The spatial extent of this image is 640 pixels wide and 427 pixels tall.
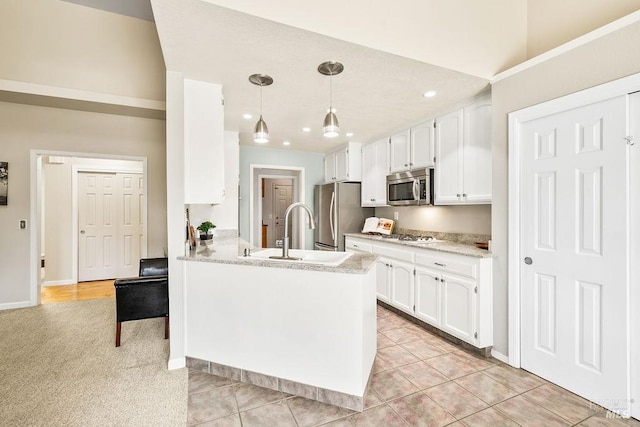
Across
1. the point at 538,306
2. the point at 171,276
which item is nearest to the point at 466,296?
the point at 538,306

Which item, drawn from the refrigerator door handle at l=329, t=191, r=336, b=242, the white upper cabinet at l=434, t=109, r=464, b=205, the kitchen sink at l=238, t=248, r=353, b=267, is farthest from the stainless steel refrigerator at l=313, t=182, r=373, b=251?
the kitchen sink at l=238, t=248, r=353, b=267

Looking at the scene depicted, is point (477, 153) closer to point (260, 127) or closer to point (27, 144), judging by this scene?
point (260, 127)

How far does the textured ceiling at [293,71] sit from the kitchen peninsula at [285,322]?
1472 mm

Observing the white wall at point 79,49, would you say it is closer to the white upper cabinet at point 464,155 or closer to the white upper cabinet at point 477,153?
the white upper cabinet at point 464,155

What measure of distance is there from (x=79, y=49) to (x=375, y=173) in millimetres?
4207

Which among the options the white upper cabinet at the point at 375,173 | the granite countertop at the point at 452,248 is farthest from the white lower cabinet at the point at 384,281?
the white upper cabinet at the point at 375,173

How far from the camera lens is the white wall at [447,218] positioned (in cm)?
311

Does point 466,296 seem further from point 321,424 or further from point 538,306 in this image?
point 321,424

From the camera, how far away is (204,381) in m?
2.11

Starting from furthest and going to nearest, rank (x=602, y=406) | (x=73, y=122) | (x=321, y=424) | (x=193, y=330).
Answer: (x=73, y=122)
(x=193, y=330)
(x=602, y=406)
(x=321, y=424)

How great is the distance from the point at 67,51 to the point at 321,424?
4.92 meters

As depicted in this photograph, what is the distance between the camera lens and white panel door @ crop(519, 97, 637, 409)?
173 cm

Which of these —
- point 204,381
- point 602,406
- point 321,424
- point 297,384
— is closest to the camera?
point 321,424

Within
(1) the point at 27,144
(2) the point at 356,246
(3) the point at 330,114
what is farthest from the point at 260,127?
(1) the point at 27,144
